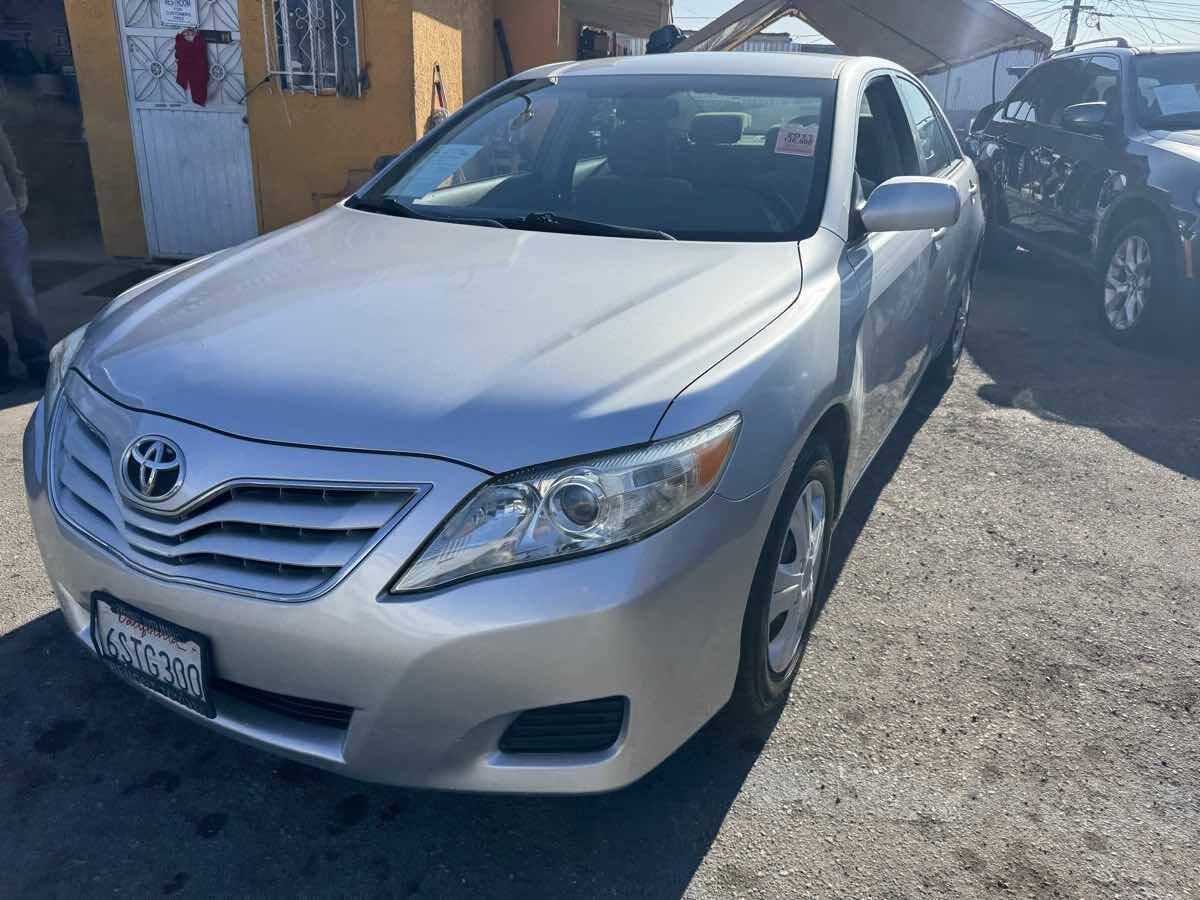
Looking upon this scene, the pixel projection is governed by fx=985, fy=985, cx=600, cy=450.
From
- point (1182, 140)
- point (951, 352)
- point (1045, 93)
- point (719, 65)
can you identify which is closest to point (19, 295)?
point (719, 65)

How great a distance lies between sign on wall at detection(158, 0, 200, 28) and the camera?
713 centimetres

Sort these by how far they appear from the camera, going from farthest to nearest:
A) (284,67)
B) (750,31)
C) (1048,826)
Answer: (750,31)
(284,67)
(1048,826)

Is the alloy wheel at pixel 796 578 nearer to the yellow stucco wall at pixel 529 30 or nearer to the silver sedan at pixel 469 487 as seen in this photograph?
the silver sedan at pixel 469 487

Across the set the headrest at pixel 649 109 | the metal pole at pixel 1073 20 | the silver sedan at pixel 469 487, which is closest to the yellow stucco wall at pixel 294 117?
the headrest at pixel 649 109

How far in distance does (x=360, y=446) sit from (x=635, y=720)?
712 millimetres

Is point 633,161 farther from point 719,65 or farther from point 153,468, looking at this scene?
point 153,468

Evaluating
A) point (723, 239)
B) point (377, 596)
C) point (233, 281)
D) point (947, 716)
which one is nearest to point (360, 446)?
point (377, 596)

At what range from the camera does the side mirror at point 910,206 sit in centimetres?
274

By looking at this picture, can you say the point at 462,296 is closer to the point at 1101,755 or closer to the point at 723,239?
the point at 723,239

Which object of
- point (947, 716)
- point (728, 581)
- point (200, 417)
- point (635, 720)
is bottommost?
point (947, 716)

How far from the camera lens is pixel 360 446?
5.79ft

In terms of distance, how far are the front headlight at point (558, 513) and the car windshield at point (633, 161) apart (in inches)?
44.4

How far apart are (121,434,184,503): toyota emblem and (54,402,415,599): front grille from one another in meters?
0.05

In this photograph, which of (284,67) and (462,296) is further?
(284,67)
